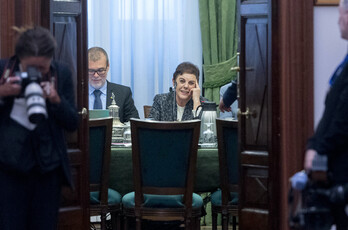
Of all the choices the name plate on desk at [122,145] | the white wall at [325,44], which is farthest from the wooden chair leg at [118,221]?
the white wall at [325,44]

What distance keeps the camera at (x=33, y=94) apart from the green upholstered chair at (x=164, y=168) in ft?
5.43

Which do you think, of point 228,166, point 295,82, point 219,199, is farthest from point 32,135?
point 219,199

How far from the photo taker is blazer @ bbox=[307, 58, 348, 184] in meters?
2.60

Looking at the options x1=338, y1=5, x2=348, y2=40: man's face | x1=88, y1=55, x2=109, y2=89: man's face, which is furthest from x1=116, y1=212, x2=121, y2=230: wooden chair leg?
x1=338, y1=5, x2=348, y2=40: man's face

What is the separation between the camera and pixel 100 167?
189 inches

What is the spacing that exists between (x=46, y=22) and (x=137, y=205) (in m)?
1.31

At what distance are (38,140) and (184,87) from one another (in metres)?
2.95

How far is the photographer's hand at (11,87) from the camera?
2797 mm

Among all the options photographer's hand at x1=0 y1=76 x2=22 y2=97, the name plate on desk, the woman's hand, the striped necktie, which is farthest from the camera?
the striped necktie

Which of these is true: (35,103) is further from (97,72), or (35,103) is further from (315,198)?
(97,72)

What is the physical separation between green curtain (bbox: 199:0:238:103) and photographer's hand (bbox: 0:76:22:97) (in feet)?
14.3

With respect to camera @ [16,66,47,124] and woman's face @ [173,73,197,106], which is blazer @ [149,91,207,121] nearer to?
woman's face @ [173,73,197,106]

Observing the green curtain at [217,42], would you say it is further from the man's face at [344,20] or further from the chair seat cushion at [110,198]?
the man's face at [344,20]

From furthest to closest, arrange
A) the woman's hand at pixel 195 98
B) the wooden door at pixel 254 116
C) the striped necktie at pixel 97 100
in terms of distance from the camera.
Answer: the striped necktie at pixel 97 100 < the woman's hand at pixel 195 98 < the wooden door at pixel 254 116
